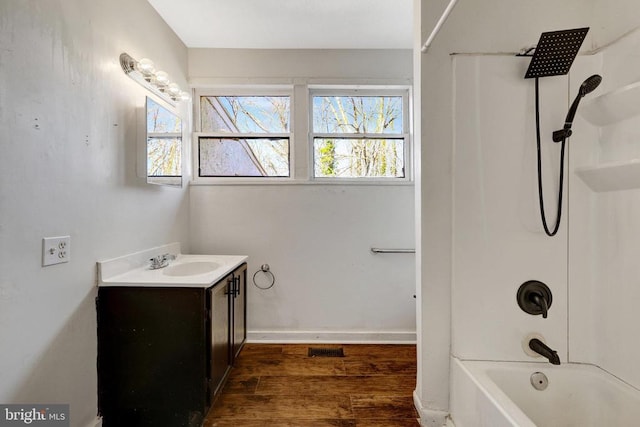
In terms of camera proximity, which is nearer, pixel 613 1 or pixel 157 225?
pixel 613 1

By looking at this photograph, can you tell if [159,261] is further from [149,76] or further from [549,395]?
[549,395]

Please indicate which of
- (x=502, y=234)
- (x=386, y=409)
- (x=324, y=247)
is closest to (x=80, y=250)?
(x=324, y=247)

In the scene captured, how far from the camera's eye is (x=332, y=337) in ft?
8.41

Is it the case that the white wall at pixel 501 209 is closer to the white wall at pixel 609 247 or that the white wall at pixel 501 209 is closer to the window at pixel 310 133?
the white wall at pixel 609 247

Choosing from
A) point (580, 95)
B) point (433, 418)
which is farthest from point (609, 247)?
point (433, 418)

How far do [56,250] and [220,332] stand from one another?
91 centimetres

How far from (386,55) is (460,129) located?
1.40 m

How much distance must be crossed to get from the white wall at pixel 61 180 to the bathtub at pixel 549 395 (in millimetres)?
1925

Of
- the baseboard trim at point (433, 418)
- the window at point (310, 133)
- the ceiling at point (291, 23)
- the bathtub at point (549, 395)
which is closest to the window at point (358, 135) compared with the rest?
the window at point (310, 133)

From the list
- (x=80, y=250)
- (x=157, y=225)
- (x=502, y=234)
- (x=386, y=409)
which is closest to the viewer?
(x=80, y=250)

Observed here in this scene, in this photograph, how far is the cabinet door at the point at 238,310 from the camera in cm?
199

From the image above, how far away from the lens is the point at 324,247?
2598 mm

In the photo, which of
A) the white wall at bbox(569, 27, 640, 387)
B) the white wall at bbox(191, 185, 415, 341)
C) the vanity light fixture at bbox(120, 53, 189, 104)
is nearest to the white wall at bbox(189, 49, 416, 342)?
the white wall at bbox(191, 185, 415, 341)

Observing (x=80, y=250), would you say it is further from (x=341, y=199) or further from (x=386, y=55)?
(x=386, y=55)
